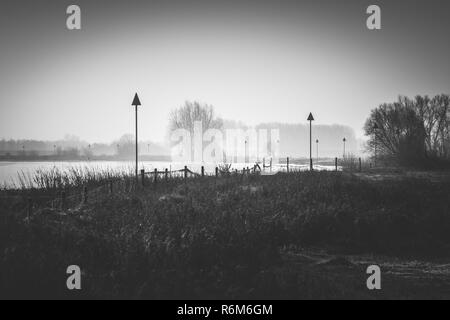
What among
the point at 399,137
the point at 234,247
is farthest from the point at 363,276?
the point at 399,137

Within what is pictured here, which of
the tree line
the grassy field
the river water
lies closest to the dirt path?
the grassy field

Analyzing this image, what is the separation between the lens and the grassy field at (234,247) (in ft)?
23.0

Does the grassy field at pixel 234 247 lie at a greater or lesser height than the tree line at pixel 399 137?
lesser

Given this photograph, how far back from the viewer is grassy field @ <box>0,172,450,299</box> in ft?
23.0

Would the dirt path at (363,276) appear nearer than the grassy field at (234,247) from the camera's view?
No

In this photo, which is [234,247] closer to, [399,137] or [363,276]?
[363,276]

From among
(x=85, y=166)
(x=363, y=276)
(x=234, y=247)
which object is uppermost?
(x=85, y=166)

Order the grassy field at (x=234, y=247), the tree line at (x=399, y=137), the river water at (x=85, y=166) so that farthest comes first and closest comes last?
the tree line at (x=399, y=137) < the river water at (x=85, y=166) < the grassy field at (x=234, y=247)

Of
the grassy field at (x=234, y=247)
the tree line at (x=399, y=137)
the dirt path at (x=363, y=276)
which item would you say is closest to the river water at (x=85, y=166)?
the tree line at (x=399, y=137)

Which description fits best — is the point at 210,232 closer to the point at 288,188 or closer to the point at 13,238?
the point at 13,238

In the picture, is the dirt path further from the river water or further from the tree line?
the tree line

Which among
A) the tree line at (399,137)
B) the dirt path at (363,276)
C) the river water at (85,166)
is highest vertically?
the tree line at (399,137)

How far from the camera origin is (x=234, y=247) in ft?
29.6

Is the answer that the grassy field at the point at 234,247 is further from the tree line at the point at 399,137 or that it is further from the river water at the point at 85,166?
the tree line at the point at 399,137
